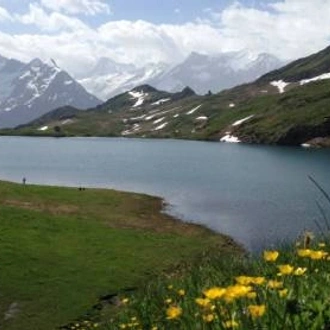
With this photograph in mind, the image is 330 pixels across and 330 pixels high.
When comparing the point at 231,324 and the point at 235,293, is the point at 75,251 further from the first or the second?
the point at 235,293

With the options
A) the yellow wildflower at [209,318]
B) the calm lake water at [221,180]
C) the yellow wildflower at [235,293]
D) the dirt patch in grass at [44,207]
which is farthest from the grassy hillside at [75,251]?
the yellow wildflower at [235,293]

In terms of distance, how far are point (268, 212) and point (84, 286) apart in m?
44.2

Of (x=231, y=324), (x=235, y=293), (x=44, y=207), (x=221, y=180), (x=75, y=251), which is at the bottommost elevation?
(x=75, y=251)

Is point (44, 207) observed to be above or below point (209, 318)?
below

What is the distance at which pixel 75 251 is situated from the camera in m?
45.6

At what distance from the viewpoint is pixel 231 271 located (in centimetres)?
1126

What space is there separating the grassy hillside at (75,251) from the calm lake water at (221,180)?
6.66 metres

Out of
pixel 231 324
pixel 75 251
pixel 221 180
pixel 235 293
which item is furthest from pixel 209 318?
pixel 221 180

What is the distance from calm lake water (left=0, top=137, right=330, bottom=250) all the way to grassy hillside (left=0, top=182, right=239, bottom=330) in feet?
21.9

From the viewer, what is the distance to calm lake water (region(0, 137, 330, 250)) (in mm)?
70312

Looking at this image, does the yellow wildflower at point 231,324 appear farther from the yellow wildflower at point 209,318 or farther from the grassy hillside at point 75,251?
the grassy hillside at point 75,251

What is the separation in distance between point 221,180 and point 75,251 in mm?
74558

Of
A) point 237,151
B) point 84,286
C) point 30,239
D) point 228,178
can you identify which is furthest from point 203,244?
point 237,151

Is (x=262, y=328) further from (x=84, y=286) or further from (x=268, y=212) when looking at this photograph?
(x=268, y=212)
